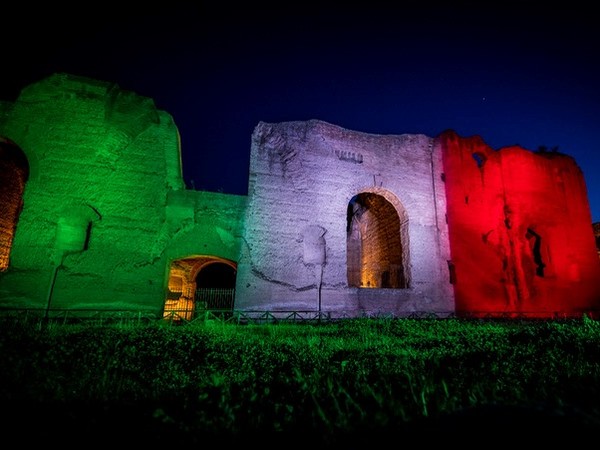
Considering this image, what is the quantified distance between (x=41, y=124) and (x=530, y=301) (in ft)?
62.3

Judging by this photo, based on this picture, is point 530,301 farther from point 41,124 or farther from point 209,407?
point 41,124

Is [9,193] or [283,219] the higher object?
[9,193]

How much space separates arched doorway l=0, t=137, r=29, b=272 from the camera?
37.4 ft

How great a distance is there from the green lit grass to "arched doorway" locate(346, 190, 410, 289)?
251 inches

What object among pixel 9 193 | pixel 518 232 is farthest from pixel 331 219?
pixel 9 193

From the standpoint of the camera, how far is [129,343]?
5.66m

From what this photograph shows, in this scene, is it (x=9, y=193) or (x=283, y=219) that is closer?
(x=283, y=219)

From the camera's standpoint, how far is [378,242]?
15531 millimetres

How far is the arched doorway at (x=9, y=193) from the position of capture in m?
11.4

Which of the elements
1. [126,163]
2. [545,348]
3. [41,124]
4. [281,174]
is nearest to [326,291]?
[281,174]

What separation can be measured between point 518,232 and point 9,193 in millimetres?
20839

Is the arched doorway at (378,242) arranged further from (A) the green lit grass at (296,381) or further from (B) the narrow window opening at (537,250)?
(A) the green lit grass at (296,381)

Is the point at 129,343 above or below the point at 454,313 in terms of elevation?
below

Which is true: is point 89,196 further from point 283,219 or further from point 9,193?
point 283,219
